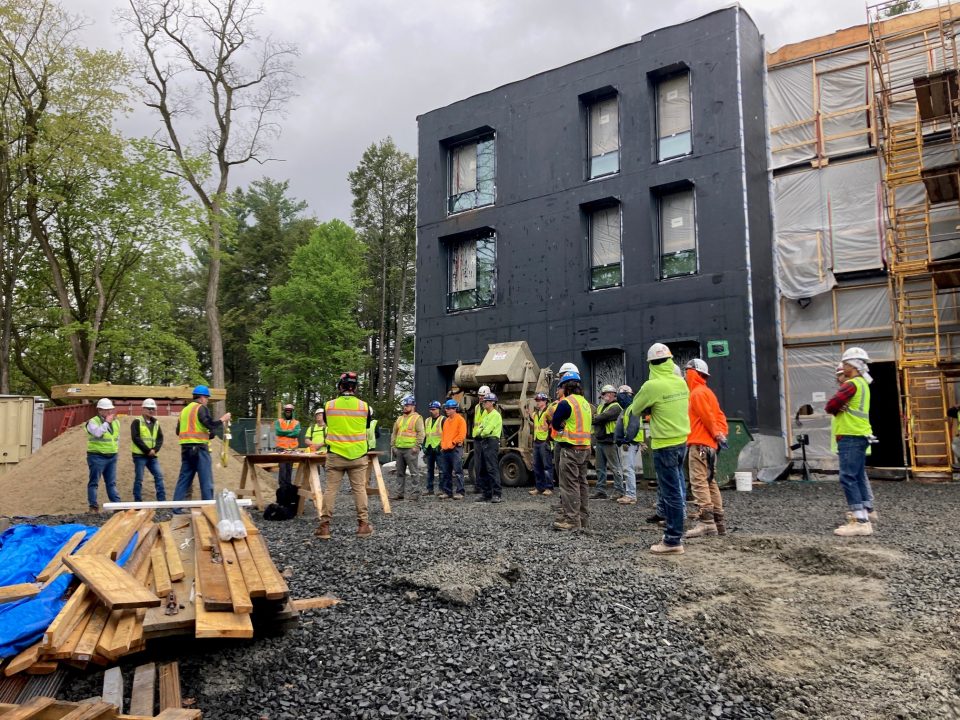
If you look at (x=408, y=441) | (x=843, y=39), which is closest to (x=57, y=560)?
(x=408, y=441)

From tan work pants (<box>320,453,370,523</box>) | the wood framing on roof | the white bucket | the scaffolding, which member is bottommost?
the white bucket

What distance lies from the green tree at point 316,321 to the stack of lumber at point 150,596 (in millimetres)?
30628

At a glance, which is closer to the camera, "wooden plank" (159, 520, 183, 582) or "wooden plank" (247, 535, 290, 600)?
"wooden plank" (247, 535, 290, 600)

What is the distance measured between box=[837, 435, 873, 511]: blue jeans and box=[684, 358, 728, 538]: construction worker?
1.32 m

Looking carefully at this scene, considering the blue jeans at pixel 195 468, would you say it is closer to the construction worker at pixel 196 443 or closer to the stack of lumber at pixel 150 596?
the construction worker at pixel 196 443

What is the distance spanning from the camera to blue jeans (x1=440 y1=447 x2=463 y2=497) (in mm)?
12648

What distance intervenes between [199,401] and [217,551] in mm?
5857

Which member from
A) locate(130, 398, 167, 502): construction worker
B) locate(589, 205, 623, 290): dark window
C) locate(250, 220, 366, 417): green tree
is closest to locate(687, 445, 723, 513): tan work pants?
locate(130, 398, 167, 502): construction worker

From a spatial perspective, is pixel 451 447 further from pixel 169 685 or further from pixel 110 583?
pixel 169 685

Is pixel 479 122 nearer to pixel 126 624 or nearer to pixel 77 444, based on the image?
pixel 77 444

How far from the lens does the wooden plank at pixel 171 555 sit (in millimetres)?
4605

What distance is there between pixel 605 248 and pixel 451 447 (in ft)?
29.1

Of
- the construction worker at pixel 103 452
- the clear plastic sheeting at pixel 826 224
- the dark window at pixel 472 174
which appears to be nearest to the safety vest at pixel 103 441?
the construction worker at pixel 103 452

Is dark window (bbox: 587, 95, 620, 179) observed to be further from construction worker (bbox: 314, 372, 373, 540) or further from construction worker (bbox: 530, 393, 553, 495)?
construction worker (bbox: 314, 372, 373, 540)
